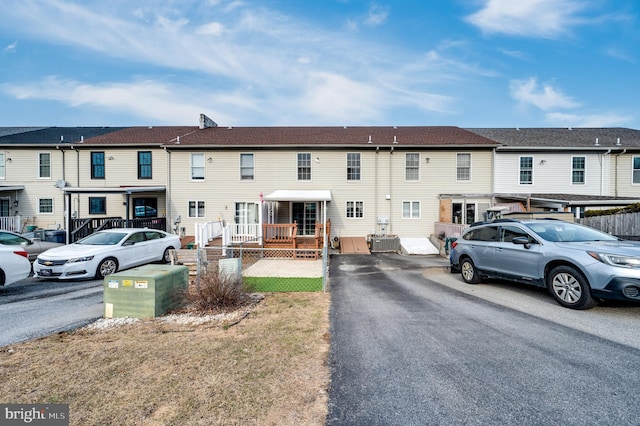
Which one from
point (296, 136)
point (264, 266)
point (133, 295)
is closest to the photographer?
point (133, 295)

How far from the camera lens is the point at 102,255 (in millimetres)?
9328

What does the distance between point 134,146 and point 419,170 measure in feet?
53.5

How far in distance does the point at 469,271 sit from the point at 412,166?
410 inches

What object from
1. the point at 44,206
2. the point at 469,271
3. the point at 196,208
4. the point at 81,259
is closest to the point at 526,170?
the point at 469,271

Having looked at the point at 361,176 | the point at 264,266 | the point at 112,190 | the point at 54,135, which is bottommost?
the point at 264,266

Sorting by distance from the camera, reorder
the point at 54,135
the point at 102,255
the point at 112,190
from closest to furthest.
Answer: the point at 102,255, the point at 112,190, the point at 54,135

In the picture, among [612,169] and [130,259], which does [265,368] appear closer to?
[130,259]

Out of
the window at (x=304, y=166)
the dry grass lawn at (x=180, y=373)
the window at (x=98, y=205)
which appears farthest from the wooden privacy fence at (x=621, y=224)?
the window at (x=98, y=205)

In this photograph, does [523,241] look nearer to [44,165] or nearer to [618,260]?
[618,260]

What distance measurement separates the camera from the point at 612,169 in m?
17.7

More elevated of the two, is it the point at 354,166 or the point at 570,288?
the point at 354,166

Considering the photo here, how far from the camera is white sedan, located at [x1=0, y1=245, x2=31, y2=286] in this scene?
297 inches

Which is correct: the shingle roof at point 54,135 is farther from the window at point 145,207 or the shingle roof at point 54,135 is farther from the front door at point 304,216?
the front door at point 304,216

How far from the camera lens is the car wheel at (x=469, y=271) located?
8211 millimetres
